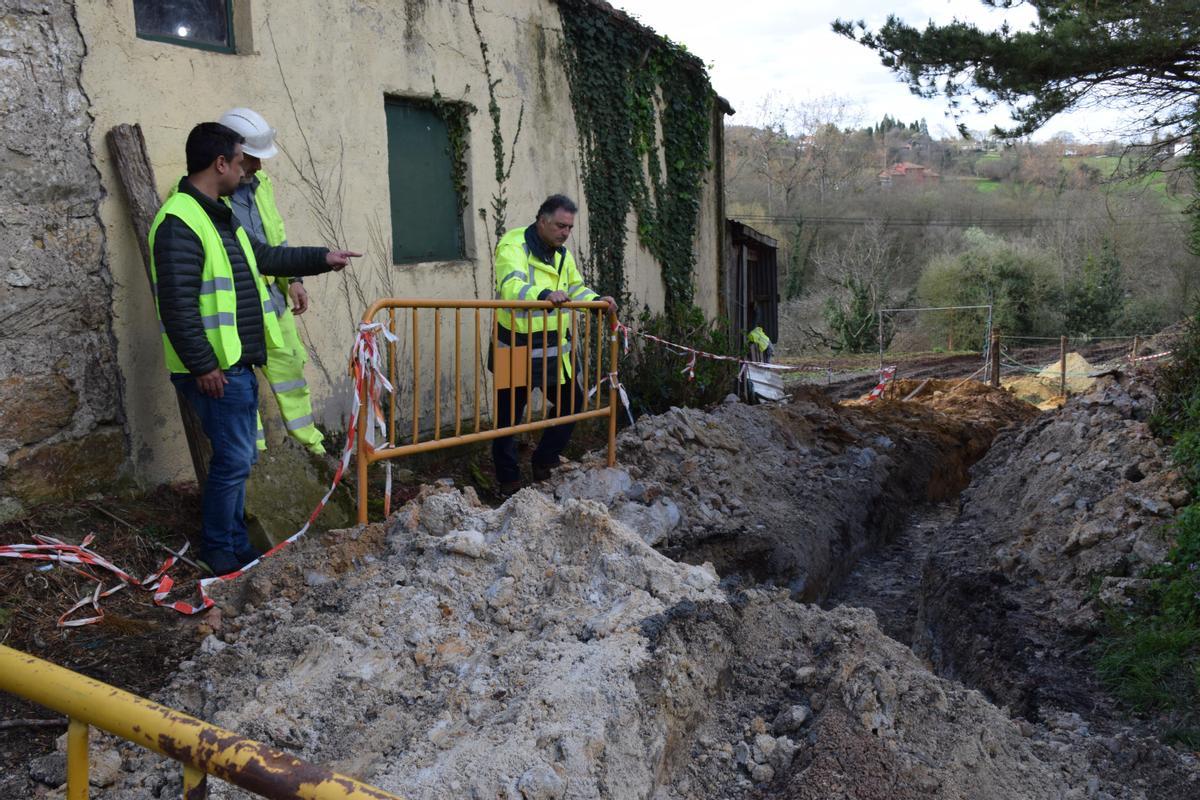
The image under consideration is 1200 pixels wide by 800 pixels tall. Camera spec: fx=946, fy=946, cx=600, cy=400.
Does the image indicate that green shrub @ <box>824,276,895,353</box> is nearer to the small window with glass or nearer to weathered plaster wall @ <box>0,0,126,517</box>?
the small window with glass

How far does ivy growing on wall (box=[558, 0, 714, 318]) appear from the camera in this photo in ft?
32.1

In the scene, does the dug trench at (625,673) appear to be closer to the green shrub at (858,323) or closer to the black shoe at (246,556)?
the black shoe at (246,556)

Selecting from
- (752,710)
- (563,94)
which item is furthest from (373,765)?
(563,94)

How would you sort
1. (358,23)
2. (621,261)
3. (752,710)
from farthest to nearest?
(621,261) → (358,23) → (752,710)

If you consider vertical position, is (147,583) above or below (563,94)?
below

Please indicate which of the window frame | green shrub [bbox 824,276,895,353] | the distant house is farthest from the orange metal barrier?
the distant house

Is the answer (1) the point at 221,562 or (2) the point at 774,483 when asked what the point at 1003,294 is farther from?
(1) the point at 221,562

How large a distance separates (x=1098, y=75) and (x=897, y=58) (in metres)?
2.42

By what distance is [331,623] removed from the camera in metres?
3.82

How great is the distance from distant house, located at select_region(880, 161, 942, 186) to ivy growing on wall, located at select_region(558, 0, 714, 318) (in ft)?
143

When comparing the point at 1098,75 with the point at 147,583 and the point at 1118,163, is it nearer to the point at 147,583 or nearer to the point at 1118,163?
the point at 1118,163

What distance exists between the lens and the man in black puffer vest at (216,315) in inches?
171

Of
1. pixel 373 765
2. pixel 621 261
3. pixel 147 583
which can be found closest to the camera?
pixel 373 765

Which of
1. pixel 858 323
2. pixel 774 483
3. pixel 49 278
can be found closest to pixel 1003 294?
pixel 858 323
